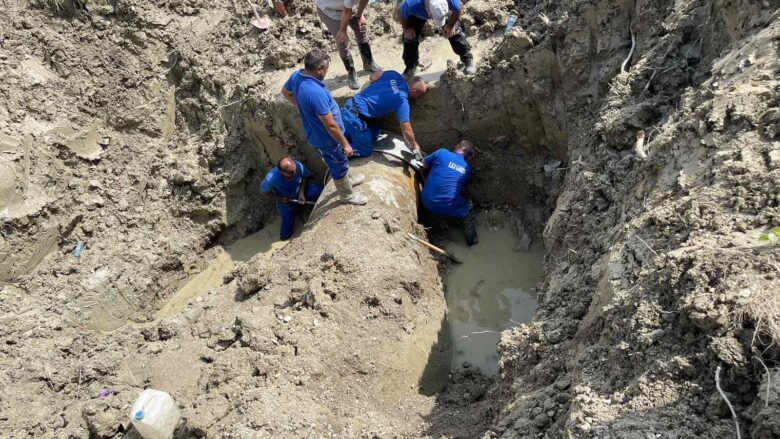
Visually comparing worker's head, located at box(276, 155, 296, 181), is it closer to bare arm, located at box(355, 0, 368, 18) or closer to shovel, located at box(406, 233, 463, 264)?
shovel, located at box(406, 233, 463, 264)

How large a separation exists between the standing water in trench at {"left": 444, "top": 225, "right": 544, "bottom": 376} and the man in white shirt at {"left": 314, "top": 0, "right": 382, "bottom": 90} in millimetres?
Result: 2178

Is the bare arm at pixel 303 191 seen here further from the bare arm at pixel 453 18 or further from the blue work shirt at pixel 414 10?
the bare arm at pixel 453 18

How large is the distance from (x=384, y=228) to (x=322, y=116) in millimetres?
1225

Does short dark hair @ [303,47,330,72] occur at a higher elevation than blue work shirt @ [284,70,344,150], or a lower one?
higher

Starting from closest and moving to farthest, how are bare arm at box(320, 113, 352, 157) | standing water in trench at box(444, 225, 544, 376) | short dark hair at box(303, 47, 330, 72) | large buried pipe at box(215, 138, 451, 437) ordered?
large buried pipe at box(215, 138, 451, 437), short dark hair at box(303, 47, 330, 72), bare arm at box(320, 113, 352, 157), standing water in trench at box(444, 225, 544, 376)

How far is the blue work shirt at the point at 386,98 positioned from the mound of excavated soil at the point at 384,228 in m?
0.54

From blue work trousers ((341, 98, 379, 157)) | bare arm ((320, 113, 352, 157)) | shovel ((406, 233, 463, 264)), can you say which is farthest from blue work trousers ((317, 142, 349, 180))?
shovel ((406, 233, 463, 264))

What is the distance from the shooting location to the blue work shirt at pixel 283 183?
21.3 ft

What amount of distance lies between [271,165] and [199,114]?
3.53ft

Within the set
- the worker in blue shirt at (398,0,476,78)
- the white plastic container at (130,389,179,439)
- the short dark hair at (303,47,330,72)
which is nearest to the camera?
the white plastic container at (130,389,179,439)

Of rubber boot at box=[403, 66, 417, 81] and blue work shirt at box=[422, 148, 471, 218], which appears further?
rubber boot at box=[403, 66, 417, 81]

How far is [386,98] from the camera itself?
585 centimetres

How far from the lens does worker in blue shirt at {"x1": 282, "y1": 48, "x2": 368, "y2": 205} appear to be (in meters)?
4.90

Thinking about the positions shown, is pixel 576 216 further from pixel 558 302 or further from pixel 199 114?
pixel 199 114
